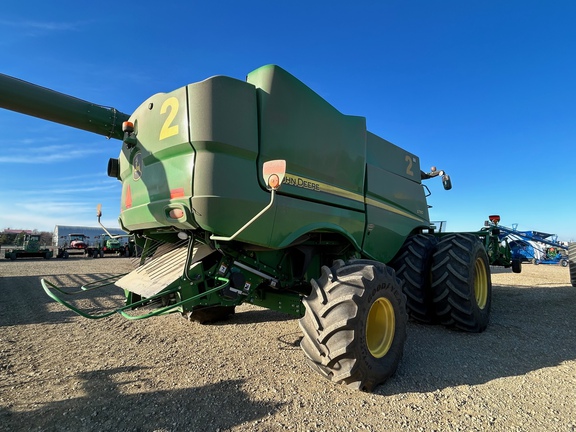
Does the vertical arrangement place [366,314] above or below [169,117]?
below

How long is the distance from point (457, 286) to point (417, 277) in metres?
0.52

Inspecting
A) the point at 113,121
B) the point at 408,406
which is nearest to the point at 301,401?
the point at 408,406

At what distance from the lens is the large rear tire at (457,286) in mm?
4605

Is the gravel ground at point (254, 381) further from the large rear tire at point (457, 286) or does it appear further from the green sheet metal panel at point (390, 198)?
the green sheet metal panel at point (390, 198)

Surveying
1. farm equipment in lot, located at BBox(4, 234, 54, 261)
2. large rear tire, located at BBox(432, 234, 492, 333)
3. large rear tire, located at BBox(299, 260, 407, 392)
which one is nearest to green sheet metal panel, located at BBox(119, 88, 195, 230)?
large rear tire, located at BBox(299, 260, 407, 392)

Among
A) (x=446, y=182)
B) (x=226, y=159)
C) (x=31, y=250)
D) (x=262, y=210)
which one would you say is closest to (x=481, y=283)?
(x=446, y=182)

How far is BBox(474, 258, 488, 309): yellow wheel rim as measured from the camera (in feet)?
17.5

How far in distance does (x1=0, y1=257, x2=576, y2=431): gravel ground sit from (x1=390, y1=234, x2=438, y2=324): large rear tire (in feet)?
0.89

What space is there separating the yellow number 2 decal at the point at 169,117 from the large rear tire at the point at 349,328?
1.92 meters

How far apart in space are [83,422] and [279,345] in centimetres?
225

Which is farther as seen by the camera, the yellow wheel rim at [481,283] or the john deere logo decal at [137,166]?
the yellow wheel rim at [481,283]

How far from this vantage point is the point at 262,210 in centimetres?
288

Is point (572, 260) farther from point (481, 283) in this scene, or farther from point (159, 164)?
point (159, 164)

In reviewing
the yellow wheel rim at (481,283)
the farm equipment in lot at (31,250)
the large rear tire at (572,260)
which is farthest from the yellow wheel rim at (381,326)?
the farm equipment in lot at (31,250)
